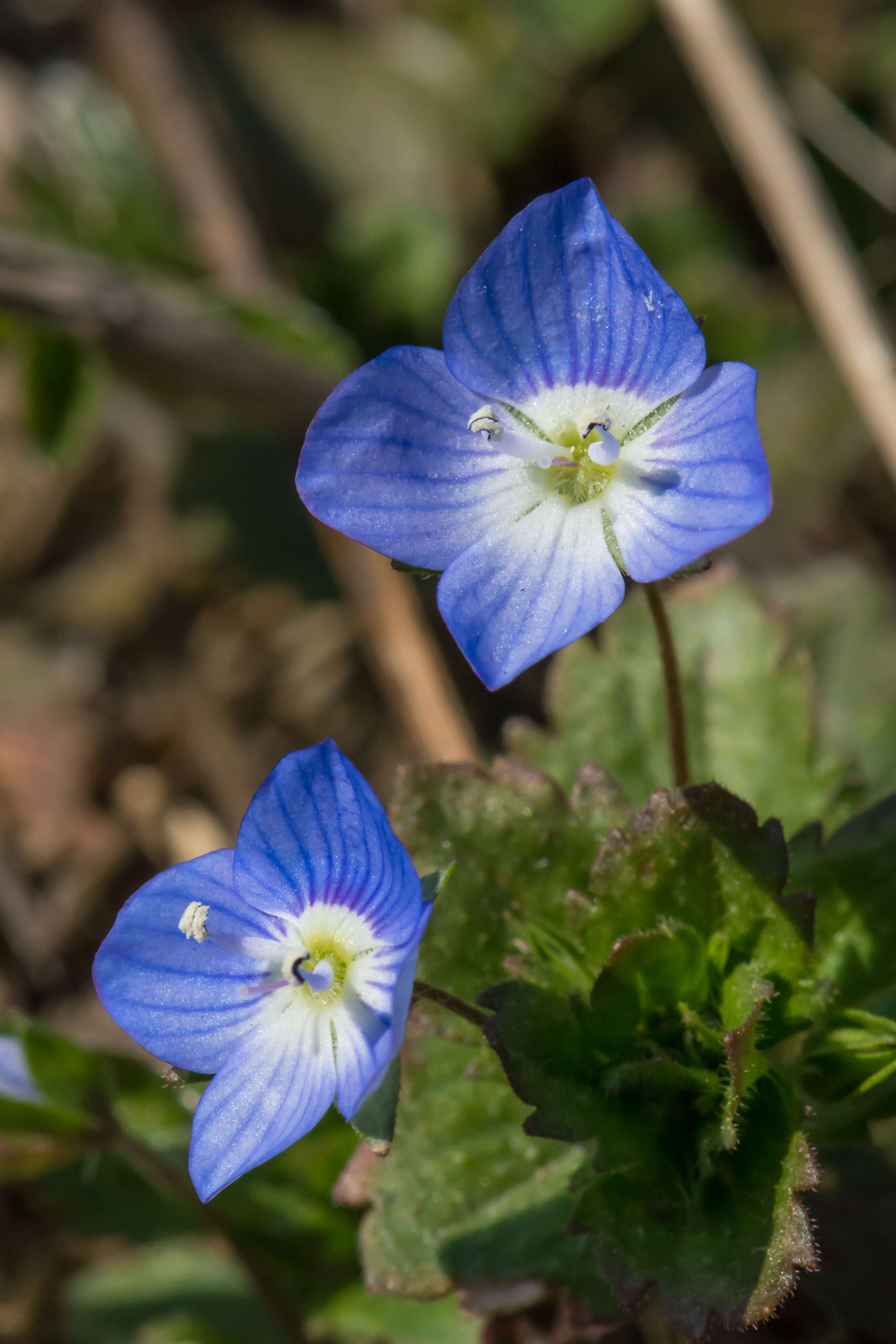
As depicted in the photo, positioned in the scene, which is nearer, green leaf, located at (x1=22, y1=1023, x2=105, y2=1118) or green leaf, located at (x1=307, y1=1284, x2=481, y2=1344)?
green leaf, located at (x1=22, y1=1023, x2=105, y2=1118)

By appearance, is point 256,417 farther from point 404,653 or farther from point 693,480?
point 693,480

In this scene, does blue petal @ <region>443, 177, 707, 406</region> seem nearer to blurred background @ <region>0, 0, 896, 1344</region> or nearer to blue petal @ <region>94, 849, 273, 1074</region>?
blue petal @ <region>94, 849, 273, 1074</region>

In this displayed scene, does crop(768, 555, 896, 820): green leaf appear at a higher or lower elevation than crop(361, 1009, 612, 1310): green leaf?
higher

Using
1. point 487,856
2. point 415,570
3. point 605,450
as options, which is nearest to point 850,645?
point 487,856

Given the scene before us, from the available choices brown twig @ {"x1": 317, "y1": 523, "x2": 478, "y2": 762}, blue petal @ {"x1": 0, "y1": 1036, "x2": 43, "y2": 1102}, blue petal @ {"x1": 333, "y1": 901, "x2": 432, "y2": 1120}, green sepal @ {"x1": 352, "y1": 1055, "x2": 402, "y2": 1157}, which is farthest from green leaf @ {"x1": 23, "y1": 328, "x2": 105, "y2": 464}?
green sepal @ {"x1": 352, "y1": 1055, "x2": 402, "y2": 1157}

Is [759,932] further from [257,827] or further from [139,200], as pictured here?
[139,200]

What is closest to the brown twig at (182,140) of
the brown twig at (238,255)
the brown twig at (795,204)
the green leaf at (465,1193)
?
the brown twig at (238,255)

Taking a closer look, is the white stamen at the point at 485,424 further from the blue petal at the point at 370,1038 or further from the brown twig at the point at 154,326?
the brown twig at the point at 154,326
